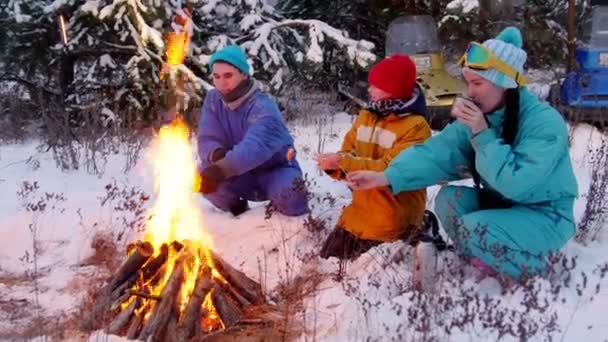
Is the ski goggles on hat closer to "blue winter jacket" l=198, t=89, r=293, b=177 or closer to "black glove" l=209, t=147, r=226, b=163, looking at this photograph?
"blue winter jacket" l=198, t=89, r=293, b=177

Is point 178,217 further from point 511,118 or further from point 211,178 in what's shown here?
point 511,118

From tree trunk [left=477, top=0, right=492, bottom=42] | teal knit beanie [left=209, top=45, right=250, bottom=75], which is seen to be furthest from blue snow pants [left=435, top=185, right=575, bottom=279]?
tree trunk [left=477, top=0, right=492, bottom=42]

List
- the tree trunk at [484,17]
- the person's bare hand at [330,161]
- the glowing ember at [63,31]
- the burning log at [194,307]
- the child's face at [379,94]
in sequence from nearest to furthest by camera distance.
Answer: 1. the burning log at [194,307]
2. the person's bare hand at [330,161]
3. the child's face at [379,94]
4. the glowing ember at [63,31]
5. the tree trunk at [484,17]

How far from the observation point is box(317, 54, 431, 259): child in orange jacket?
4035mm

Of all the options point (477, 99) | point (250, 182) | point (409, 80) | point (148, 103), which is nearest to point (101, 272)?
point (250, 182)

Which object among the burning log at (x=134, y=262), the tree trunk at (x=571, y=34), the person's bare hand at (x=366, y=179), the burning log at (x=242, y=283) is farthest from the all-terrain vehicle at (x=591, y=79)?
the burning log at (x=134, y=262)

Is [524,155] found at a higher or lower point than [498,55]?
lower

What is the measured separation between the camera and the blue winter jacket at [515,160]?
10.9ft

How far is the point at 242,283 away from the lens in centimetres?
373

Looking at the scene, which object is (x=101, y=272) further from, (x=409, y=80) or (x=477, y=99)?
(x=477, y=99)

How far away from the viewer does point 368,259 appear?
389 cm

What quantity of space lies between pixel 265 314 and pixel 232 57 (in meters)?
2.11

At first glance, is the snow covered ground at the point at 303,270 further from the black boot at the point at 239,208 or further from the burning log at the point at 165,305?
the burning log at the point at 165,305

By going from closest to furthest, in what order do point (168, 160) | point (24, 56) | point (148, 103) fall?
point (168, 160), point (148, 103), point (24, 56)
